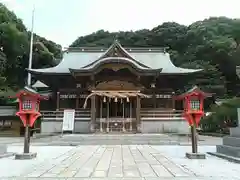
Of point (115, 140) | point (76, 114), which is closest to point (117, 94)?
point (76, 114)

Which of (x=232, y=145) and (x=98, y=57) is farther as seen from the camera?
(x=98, y=57)

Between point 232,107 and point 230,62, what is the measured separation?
23.1m

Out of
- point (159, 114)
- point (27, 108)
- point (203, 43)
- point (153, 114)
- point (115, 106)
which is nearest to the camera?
point (27, 108)

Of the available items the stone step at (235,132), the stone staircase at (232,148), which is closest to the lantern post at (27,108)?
the stone staircase at (232,148)

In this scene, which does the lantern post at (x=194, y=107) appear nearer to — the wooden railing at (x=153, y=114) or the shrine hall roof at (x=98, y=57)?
the wooden railing at (x=153, y=114)

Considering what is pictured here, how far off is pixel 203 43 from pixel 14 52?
96.5 feet

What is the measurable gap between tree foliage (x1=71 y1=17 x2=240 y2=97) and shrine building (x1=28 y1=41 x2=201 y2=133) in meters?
7.33

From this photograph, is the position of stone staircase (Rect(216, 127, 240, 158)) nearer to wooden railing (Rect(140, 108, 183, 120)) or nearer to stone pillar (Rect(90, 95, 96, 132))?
stone pillar (Rect(90, 95, 96, 132))

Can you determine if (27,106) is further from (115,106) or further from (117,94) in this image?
(115,106)

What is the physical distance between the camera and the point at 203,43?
4550 cm

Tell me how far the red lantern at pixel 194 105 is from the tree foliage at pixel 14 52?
25316 millimetres

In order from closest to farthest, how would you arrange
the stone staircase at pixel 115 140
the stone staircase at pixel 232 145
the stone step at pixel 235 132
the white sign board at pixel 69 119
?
the stone staircase at pixel 232 145 < the stone step at pixel 235 132 < the stone staircase at pixel 115 140 < the white sign board at pixel 69 119

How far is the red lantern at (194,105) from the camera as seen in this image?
30.6 feet

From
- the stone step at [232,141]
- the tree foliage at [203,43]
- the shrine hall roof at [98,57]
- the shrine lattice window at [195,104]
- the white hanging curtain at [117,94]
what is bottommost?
the stone step at [232,141]
